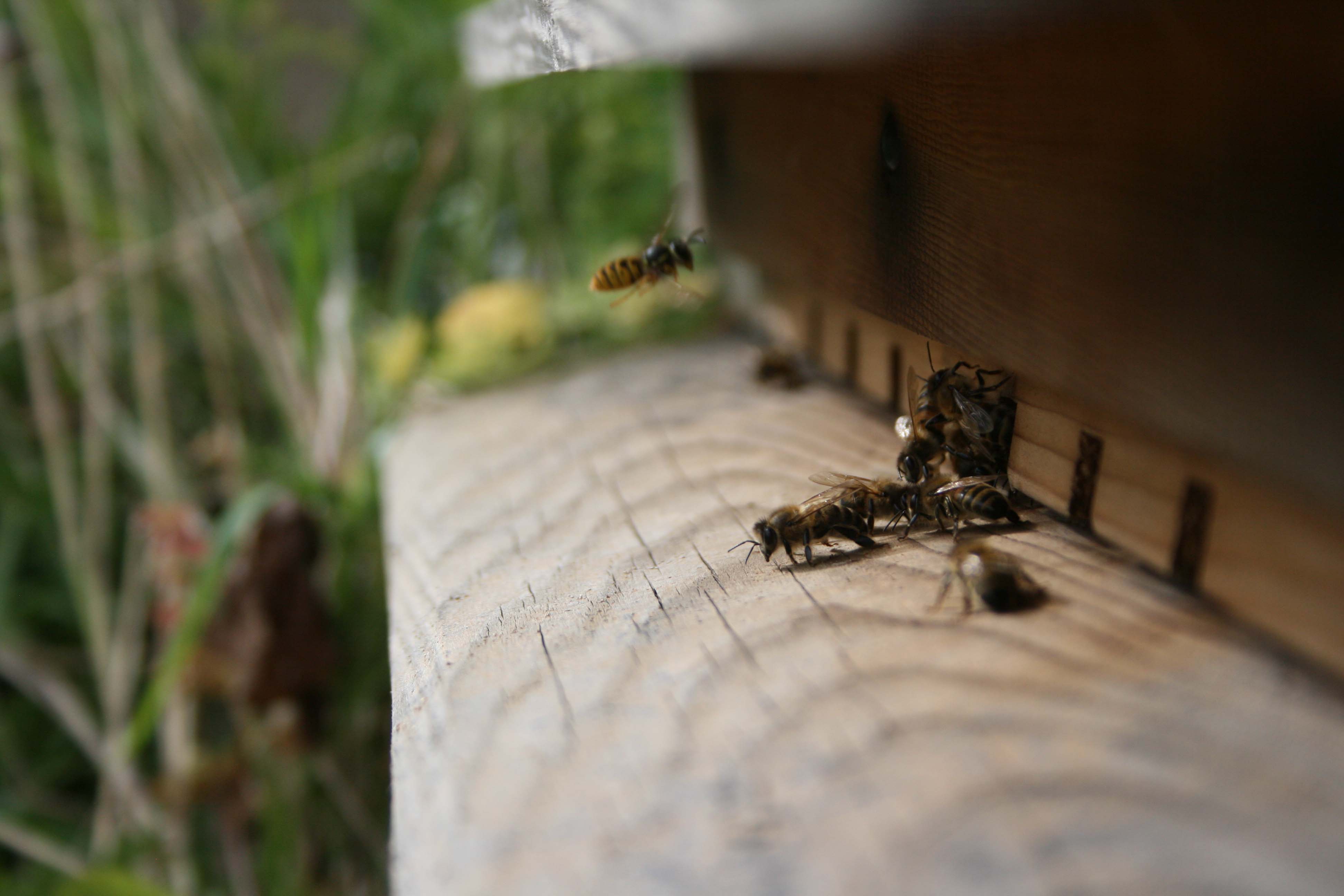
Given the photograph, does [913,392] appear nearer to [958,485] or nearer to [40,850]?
[958,485]

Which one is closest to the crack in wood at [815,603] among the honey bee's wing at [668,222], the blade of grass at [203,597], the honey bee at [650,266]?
the honey bee's wing at [668,222]

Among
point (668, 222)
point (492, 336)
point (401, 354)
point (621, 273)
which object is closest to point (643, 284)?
point (621, 273)

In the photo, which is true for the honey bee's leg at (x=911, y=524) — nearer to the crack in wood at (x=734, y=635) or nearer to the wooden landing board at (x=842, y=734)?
the wooden landing board at (x=842, y=734)

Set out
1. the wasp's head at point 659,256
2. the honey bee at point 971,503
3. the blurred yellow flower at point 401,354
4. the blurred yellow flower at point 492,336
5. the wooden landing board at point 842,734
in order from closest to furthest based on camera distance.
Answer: the wooden landing board at point 842,734 → the honey bee at point 971,503 → the wasp's head at point 659,256 → the blurred yellow flower at point 492,336 → the blurred yellow flower at point 401,354

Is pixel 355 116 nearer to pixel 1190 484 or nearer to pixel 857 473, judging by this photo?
pixel 857 473

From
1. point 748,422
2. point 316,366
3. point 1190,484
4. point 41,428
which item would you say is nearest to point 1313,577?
point 1190,484
